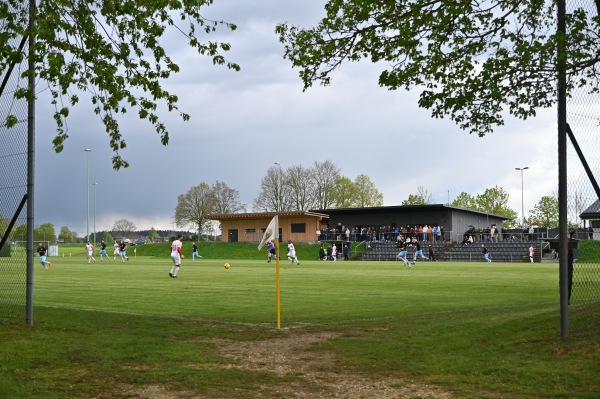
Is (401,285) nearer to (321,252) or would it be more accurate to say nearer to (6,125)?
(6,125)

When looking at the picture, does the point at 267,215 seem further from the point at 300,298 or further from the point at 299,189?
the point at 300,298

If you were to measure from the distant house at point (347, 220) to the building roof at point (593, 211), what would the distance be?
68.0 metres

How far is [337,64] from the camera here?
1345 cm

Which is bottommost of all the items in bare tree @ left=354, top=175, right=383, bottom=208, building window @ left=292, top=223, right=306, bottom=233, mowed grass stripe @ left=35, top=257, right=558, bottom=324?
mowed grass stripe @ left=35, top=257, right=558, bottom=324

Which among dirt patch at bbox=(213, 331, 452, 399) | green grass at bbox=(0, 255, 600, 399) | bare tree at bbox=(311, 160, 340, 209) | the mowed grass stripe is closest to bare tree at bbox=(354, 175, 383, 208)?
bare tree at bbox=(311, 160, 340, 209)

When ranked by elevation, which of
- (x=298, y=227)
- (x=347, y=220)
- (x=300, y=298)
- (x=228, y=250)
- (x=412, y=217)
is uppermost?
(x=412, y=217)

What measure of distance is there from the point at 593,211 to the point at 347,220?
78544 mm

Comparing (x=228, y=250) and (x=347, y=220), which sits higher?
(x=347, y=220)

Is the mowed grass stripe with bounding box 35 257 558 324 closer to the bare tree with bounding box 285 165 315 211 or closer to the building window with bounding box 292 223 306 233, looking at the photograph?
the building window with bounding box 292 223 306 233

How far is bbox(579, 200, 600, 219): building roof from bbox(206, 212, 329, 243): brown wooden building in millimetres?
72747

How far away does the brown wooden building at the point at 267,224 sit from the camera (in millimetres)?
86250

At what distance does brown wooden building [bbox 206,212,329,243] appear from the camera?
3396 inches

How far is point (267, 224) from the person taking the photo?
89312mm

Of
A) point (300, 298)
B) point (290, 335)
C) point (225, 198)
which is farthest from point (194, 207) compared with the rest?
point (290, 335)
